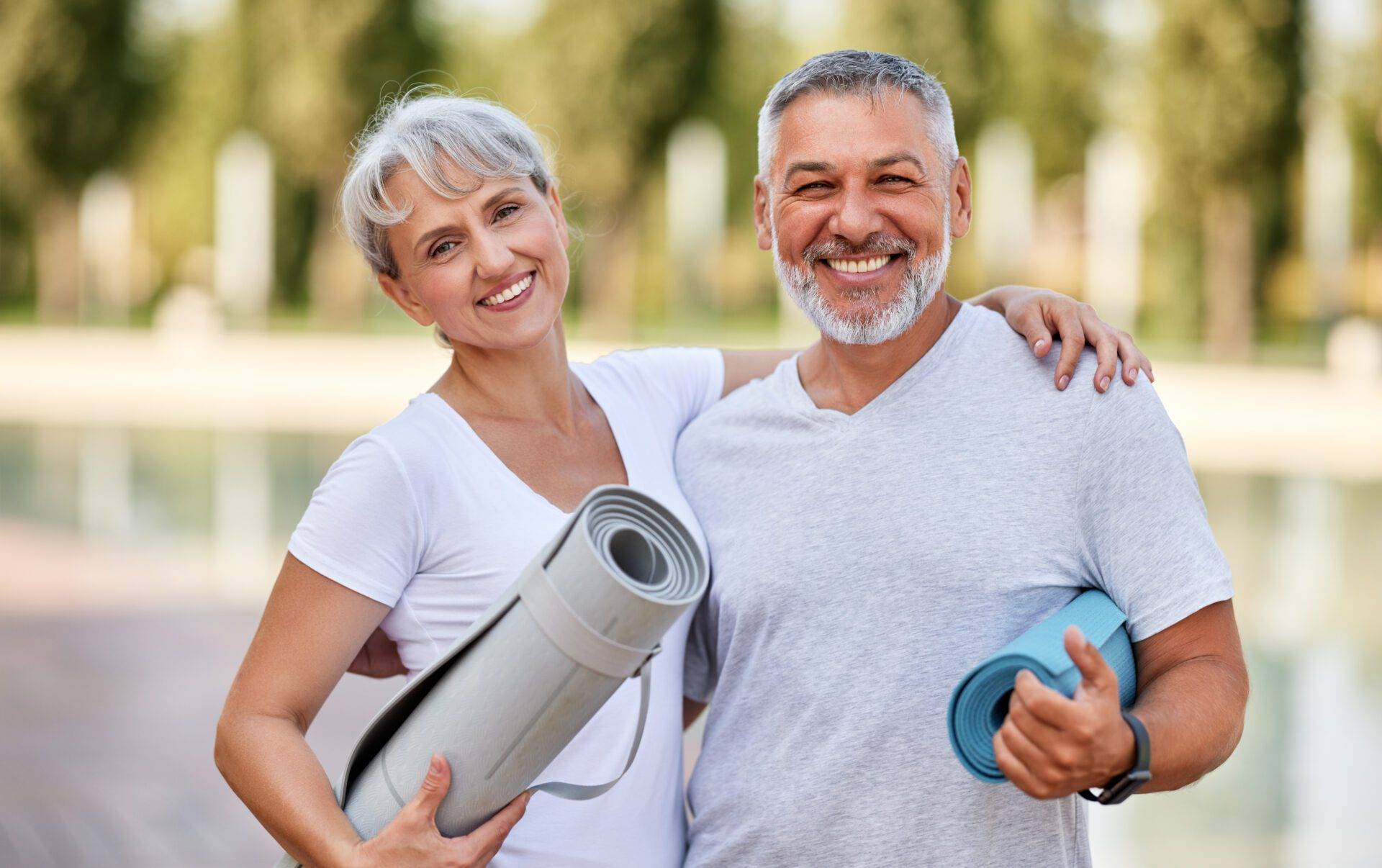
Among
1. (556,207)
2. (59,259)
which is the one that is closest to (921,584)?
(556,207)

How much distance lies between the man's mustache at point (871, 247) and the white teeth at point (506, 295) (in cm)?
50

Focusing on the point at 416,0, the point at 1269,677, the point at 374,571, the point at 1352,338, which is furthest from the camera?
the point at 416,0

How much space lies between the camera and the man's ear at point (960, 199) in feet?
8.04

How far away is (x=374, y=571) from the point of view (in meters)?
2.12

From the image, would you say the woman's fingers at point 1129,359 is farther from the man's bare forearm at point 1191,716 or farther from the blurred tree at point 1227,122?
the blurred tree at point 1227,122

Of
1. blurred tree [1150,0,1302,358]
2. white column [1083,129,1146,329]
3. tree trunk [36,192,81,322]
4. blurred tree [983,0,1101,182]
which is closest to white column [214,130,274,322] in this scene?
tree trunk [36,192,81,322]

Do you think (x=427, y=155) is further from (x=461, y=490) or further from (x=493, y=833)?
(x=493, y=833)

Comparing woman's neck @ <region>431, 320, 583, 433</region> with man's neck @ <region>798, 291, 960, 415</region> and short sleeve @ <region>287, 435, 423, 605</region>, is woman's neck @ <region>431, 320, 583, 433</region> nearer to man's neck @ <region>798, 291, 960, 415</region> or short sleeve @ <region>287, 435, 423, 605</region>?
short sleeve @ <region>287, 435, 423, 605</region>

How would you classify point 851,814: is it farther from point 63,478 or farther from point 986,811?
point 63,478

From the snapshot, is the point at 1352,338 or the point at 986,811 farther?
the point at 1352,338

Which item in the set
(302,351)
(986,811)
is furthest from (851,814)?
(302,351)

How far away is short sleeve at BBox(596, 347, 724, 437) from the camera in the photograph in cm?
276

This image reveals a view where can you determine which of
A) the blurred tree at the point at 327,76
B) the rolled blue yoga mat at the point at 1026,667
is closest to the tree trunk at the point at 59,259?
the blurred tree at the point at 327,76

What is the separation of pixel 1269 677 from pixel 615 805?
5.20 m
